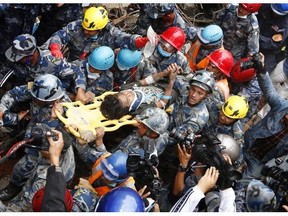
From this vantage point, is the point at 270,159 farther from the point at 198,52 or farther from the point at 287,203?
A: the point at 198,52

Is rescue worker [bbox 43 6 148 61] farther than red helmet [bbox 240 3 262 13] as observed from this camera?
No

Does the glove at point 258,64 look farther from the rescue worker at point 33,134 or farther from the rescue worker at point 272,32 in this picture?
the rescue worker at point 33,134

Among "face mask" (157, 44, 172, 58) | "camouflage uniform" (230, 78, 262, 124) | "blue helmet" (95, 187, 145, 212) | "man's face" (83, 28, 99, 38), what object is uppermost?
"blue helmet" (95, 187, 145, 212)

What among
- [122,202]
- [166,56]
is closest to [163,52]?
[166,56]

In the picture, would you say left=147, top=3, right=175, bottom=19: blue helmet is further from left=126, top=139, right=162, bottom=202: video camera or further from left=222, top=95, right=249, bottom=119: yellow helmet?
left=126, top=139, right=162, bottom=202: video camera

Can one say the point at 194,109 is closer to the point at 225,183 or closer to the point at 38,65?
the point at 225,183

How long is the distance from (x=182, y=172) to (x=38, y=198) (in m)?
1.70

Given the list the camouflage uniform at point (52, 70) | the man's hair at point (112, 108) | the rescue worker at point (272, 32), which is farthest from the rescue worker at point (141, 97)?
the rescue worker at point (272, 32)

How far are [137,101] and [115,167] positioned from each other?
4.88 feet

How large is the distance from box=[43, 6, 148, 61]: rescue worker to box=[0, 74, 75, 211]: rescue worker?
1.18 meters

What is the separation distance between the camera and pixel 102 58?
6.28m

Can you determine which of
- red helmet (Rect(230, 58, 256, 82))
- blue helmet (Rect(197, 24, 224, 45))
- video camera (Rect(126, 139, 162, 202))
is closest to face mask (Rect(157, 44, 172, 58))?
blue helmet (Rect(197, 24, 224, 45))

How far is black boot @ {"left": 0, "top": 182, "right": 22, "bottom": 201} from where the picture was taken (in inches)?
234

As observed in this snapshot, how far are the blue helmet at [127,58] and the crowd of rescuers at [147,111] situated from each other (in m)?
0.02
